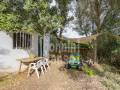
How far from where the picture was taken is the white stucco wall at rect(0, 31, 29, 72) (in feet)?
45.0

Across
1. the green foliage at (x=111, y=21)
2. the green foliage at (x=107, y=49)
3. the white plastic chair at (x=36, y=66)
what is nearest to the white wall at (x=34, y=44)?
the white plastic chair at (x=36, y=66)

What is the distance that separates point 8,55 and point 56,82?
3.75 meters

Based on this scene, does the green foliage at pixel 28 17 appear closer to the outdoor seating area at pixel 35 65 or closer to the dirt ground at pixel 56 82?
the outdoor seating area at pixel 35 65

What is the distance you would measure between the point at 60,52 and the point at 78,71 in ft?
17.4

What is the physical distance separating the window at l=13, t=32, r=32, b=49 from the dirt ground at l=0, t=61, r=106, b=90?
7.39 feet

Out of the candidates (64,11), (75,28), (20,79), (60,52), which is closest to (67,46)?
(60,52)

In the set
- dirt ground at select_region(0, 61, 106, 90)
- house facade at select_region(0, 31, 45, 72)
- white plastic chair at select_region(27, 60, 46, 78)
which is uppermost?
house facade at select_region(0, 31, 45, 72)

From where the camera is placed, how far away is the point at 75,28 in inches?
966

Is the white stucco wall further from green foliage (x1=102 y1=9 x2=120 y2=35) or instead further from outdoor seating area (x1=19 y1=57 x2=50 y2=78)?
green foliage (x1=102 y1=9 x2=120 y2=35)

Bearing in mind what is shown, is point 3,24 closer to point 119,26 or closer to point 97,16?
point 97,16

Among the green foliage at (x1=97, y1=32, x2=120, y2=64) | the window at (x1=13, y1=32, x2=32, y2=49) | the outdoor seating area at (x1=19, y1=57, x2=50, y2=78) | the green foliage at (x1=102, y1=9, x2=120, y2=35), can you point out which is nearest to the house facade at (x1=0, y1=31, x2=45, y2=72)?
the window at (x1=13, y1=32, x2=32, y2=49)

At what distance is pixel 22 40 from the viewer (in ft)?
49.1

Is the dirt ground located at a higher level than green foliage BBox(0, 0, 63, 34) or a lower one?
lower

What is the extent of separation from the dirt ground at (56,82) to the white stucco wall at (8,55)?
1335mm
